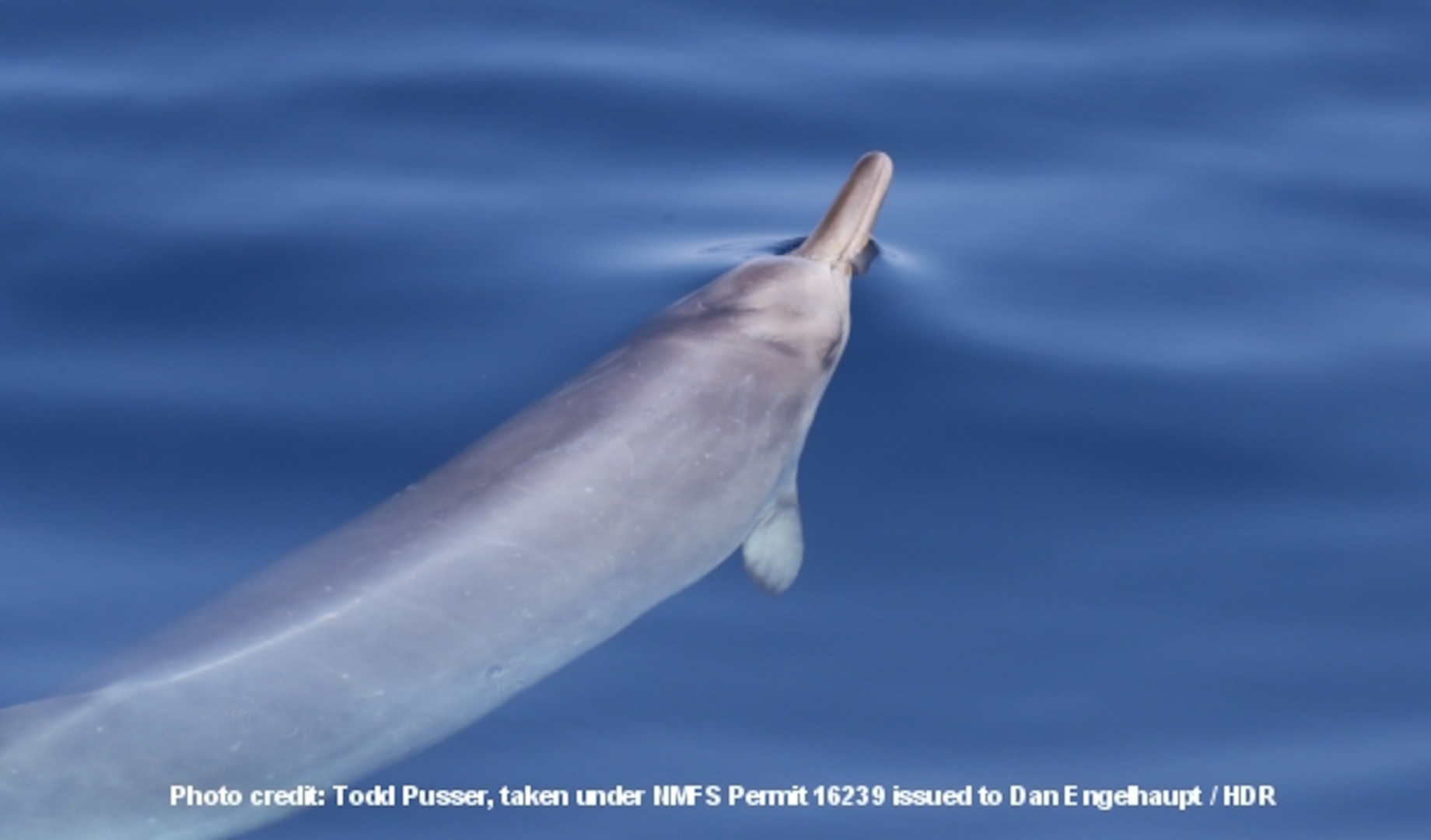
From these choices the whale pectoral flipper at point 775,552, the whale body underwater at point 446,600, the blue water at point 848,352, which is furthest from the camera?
the whale pectoral flipper at point 775,552

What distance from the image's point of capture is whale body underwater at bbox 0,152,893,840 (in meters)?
8.23

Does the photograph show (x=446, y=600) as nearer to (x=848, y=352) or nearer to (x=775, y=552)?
(x=775, y=552)

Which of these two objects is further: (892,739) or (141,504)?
(141,504)

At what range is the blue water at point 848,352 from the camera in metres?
9.34

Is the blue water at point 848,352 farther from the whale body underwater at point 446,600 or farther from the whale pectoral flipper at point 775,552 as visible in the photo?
the whale body underwater at point 446,600

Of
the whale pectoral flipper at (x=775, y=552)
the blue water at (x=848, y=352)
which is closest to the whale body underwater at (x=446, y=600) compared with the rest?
the whale pectoral flipper at (x=775, y=552)

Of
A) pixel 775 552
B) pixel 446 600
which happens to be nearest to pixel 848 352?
pixel 775 552

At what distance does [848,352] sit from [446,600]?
394cm

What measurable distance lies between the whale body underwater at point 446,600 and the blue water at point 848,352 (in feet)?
1.14

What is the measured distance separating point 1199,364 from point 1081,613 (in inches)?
107

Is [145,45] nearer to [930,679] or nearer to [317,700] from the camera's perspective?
[317,700]

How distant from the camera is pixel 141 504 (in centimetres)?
1028

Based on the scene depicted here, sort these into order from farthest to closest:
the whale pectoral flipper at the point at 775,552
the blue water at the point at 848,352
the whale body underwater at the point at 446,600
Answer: the whale pectoral flipper at the point at 775,552, the blue water at the point at 848,352, the whale body underwater at the point at 446,600

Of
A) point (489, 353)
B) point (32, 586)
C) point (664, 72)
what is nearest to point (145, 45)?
point (664, 72)
